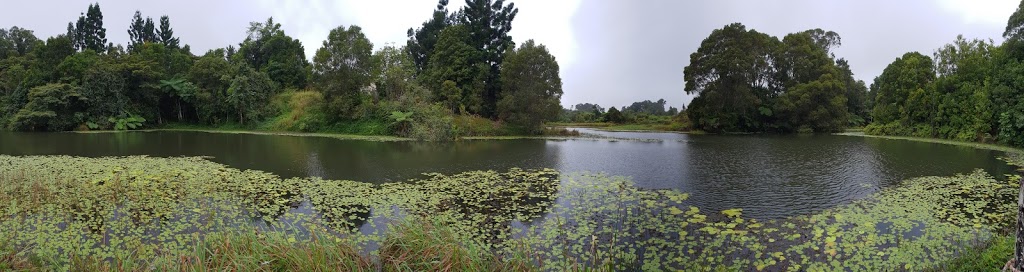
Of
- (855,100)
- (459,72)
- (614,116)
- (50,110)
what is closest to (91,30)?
(50,110)

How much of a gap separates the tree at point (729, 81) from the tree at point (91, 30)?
64.4 m

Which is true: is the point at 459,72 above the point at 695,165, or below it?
above

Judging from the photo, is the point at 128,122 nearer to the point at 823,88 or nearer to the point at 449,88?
the point at 449,88

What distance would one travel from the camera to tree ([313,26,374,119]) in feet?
107

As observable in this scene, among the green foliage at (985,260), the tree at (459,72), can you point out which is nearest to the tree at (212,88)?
the tree at (459,72)

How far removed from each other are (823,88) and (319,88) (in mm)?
39832

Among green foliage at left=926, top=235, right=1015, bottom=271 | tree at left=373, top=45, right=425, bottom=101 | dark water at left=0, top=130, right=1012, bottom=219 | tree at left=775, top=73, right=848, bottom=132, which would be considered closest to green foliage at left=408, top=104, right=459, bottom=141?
tree at left=373, top=45, right=425, bottom=101

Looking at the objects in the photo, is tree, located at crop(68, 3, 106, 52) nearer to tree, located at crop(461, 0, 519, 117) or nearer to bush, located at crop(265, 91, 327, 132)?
bush, located at crop(265, 91, 327, 132)

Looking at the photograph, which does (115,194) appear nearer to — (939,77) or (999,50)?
(999,50)

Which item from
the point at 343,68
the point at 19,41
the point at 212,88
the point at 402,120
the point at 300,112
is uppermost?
the point at 19,41

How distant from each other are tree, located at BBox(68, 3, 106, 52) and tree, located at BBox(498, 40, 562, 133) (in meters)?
51.9

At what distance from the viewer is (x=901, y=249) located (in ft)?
21.3

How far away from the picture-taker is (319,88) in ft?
112

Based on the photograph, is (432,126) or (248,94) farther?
(248,94)
